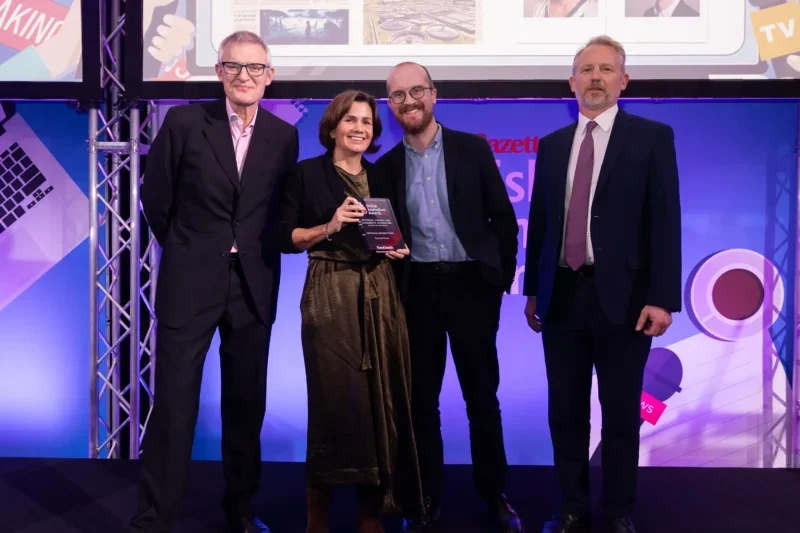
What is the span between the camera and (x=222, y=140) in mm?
2881

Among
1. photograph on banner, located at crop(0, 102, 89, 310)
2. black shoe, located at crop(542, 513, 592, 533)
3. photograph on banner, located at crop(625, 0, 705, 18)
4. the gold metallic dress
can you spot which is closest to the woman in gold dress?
the gold metallic dress

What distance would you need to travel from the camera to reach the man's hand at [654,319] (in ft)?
9.12

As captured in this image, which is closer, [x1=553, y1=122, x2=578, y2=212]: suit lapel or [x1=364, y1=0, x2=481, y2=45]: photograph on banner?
[x1=553, y1=122, x2=578, y2=212]: suit lapel

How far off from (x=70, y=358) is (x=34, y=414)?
45cm

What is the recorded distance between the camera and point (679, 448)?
15.1 ft

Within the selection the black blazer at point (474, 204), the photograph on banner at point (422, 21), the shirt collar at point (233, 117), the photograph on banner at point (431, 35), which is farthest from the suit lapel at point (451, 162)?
the photograph on banner at point (422, 21)

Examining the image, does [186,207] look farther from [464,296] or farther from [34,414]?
[34,414]

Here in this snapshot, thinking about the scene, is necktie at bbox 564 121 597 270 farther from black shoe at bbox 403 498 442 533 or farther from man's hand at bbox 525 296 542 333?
black shoe at bbox 403 498 442 533

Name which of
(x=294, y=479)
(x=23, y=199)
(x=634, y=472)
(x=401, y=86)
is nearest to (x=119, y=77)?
(x=23, y=199)

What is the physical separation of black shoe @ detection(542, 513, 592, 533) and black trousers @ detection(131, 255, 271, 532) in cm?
128

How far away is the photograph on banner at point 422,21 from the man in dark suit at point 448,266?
1.21 meters

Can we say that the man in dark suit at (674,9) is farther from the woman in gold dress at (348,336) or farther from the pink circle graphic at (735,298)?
the woman in gold dress at (348,336)

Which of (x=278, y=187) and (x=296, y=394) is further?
(x=296, y=394)

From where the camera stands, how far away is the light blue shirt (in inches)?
118
